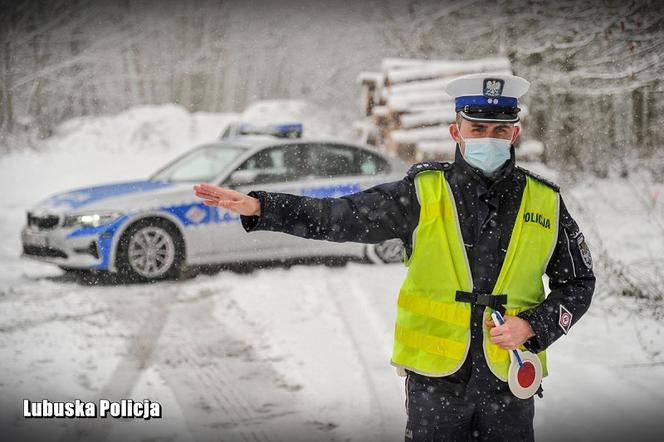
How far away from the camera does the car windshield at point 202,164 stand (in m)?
8.54

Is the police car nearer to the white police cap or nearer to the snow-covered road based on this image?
the snow-covered road

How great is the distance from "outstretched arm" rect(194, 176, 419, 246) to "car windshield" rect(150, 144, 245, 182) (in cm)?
593

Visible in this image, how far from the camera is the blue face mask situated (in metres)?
2.49

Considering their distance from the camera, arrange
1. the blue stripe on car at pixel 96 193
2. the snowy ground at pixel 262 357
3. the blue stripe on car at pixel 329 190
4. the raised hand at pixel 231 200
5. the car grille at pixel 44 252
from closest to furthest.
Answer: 1. the raised hand at pixel 231 200
2. the snowy ground at pixel 262 357
3. the car grille at pixel 44 252
4. the blue stripe on car at pixel 96 193
5. the blue stripe on car at pixel 329 190

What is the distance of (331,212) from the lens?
8.01 feet

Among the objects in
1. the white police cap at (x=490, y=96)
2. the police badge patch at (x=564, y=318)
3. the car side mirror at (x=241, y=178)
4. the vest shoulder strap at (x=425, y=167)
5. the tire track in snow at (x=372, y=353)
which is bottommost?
the tire track in snow at (x=372, y=353)

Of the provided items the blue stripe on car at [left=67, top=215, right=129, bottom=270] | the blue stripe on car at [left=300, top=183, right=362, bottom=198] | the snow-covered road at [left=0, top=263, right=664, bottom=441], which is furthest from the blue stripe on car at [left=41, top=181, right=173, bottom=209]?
the blue stripe on car at [left=300, top=183, right=362, bottom=198]

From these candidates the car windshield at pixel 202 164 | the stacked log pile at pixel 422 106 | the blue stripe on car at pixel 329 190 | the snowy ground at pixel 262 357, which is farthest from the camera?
the stacked log pile at pixel 422 106

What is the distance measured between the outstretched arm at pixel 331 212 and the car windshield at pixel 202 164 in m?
5.93

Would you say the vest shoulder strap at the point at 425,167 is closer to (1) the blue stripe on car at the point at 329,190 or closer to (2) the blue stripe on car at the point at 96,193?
(1) the blue stripe on car at the point at 329,190

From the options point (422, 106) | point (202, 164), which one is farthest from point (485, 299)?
point (422, 106)

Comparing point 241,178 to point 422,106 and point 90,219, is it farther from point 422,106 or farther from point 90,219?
point 422,106

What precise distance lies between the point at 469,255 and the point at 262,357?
332 cm

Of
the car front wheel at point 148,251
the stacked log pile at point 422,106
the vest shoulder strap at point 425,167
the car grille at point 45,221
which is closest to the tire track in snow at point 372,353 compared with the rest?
the car front wheel at point 148,251
